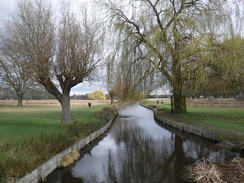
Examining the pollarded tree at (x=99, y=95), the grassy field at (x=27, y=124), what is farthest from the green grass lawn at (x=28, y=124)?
the pollarded tree at (x=99, y=95)

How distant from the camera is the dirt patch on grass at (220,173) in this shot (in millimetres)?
5590

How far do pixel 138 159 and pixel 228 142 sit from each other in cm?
410

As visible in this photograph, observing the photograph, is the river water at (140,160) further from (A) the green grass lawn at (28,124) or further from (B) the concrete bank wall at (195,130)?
(A) the green grass lawn at (28,124)

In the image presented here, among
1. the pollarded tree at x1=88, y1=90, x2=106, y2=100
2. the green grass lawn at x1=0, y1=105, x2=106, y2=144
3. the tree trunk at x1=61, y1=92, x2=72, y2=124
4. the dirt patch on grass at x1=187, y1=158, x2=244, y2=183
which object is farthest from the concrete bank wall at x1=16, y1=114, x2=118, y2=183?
the pollarded tree at x1=88, y1=90, x2=106, y2=100

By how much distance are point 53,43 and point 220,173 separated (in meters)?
9.42

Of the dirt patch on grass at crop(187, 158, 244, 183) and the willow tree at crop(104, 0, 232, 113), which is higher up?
the willow tree at crop(104, 0, 232, 113)

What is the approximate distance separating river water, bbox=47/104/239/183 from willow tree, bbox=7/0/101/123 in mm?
4141

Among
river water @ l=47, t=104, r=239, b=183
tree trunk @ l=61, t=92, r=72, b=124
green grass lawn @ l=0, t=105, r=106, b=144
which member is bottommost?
river water @ l=47, t=104, r=239, b=183

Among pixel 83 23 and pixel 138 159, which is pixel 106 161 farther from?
pixel 83 23

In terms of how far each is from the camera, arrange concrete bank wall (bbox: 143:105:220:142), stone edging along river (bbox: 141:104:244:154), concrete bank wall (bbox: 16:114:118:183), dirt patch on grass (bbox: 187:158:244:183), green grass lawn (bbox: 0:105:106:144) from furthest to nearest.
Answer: concrete bank wall (bbox: 143:105:220:142)
green grass lawn (bbox: 0:105:106:144)
stone edging along river (bbox: 141:104:244:154)
dirt patch on grass (bbox: 187:158:244:183)
concrete bank wall (bbox: 16:114:118:183)

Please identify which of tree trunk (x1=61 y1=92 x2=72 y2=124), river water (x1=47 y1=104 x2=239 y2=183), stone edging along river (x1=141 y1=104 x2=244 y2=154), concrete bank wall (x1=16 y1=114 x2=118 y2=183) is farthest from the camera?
tree trunk (x1=61 y1=92 x2=72 y2=124)

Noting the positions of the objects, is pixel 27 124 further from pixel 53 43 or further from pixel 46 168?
pixel 46 168

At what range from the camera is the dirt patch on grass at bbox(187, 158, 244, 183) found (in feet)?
18.3

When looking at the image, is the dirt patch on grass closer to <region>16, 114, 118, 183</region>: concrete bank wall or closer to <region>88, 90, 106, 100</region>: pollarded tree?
<region>16, 114, 118, 183</region>: concrete bank wall
